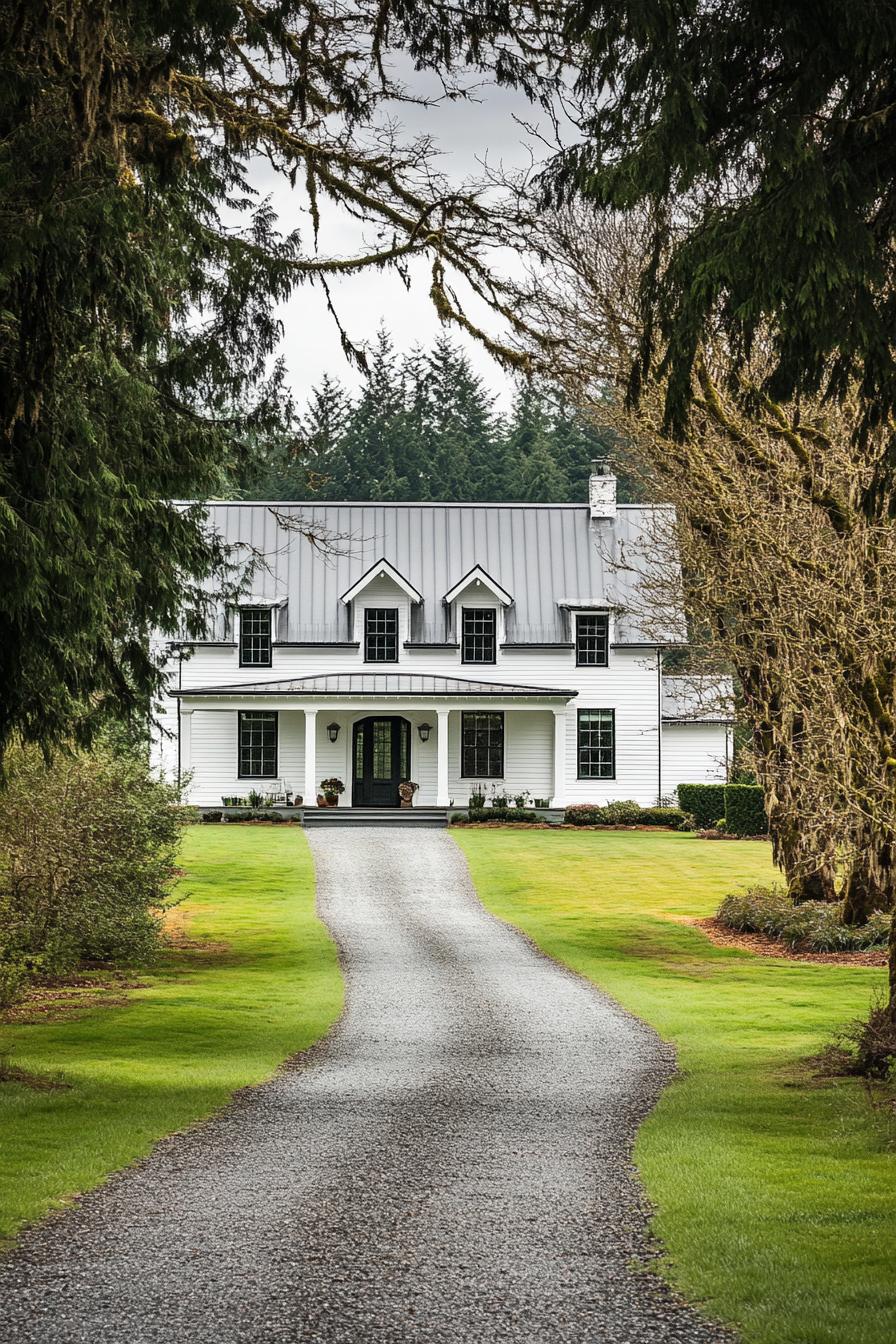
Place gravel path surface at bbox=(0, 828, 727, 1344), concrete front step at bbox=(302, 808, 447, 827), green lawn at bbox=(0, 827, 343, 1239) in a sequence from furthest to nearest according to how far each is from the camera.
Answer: concrete front step at bbox=(302, 808, 447, 827), green lawn at bbox=(0, 827, 343, 1239), gravel path surface at bbox=(0, 828, 727, 1344)

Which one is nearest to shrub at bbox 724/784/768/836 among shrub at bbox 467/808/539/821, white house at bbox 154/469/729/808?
white house at bbox 154/469/729/808

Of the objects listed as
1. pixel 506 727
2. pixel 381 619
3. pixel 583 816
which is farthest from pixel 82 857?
pixel 506 727

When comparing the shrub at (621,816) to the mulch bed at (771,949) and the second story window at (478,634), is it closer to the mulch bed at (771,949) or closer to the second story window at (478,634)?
the second story window at (478,634)

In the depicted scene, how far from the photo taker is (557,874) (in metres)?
27.7

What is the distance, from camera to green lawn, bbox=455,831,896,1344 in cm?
558

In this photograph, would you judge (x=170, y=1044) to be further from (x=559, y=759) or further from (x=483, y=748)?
(x=483, y=748)

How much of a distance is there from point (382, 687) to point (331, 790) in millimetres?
3030

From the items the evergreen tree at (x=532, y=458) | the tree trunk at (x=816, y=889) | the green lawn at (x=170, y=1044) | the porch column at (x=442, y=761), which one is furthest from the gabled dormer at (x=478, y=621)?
the evergreen tree at (x=532, y=458)

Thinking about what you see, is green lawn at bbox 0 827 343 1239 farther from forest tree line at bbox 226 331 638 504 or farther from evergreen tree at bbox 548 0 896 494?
forest tree line at bbox 226 331 638 504

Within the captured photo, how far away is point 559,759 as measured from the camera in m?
37.4

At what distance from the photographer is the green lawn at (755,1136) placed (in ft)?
18.3

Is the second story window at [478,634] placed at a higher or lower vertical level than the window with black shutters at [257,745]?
higher

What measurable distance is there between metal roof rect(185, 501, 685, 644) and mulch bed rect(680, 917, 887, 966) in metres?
16.8

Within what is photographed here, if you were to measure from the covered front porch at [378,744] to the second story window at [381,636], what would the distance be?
Result: 2.00 ft
